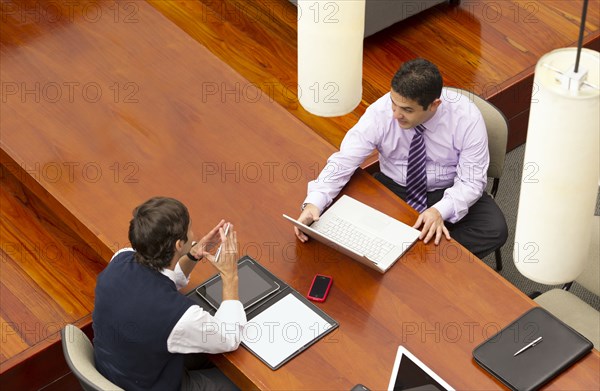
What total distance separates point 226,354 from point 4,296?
1153mm

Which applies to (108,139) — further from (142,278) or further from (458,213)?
(458,213)

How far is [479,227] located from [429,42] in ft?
4.75

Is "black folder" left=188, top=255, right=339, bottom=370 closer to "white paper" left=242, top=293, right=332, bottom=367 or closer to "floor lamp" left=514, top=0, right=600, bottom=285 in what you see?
"white paper" left=242, top=293, right=332, bottom=367

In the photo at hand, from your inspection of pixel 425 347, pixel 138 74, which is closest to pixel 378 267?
pixel 425 347

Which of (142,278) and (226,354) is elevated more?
(142,278)

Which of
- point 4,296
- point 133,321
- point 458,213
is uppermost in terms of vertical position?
point 133,321

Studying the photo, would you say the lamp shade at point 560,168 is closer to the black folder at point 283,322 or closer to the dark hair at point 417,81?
the black folder at point 283,322

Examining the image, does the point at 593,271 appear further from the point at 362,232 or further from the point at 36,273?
the point at 36,273

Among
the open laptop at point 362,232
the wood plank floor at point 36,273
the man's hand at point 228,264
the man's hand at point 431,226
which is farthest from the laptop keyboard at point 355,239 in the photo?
the wood plank floor at point 36,273

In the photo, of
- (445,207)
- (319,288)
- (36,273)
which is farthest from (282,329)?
(36,273)

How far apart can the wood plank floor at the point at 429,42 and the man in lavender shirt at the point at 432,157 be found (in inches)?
30.2

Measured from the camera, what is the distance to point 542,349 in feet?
9.02

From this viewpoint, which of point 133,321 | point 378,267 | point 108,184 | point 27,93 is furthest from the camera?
point 27,93

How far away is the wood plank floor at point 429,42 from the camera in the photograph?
4441 millimetres
